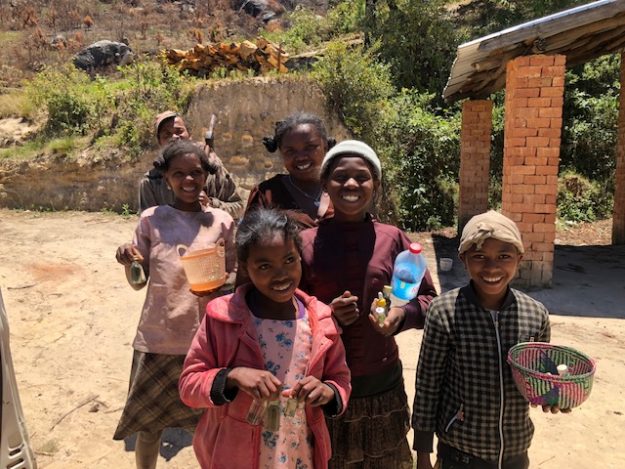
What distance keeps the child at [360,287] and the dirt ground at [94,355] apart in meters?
1.33

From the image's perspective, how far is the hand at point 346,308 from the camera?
62.7 inches

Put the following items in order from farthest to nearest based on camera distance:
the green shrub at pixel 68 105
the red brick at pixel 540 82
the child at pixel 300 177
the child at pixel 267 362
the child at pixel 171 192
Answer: the green shrub at pixel 68 105 → the red brick at pixel 540 82 → the child at pixel 171 192 → the child at pixel 300 177 → the child at pixel 267 362

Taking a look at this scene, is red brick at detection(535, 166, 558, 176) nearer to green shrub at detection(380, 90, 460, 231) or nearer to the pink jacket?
green shrub at detection(380, 90, 460, 231)

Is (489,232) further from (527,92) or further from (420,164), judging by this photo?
(420,164)

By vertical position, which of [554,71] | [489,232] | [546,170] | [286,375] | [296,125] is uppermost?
[554,71]

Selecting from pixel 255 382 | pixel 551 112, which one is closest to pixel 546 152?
pixel 551 112

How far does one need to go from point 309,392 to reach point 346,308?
0.31 meters

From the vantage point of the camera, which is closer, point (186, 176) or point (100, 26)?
point (186, 176)

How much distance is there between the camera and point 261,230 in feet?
5.00

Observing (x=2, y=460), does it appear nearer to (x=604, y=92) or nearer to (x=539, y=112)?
(x=539, y=112)

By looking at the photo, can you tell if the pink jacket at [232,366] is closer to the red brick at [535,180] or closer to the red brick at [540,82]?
the red brick at [535,180]

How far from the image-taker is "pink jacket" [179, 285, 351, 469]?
4.85 feet

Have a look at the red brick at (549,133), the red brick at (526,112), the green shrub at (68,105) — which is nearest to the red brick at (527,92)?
the red brick at (526,112)

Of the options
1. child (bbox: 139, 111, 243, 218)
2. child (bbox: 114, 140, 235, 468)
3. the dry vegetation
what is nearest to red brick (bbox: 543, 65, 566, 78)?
child (bbox: 139, 111, 243, 218)
